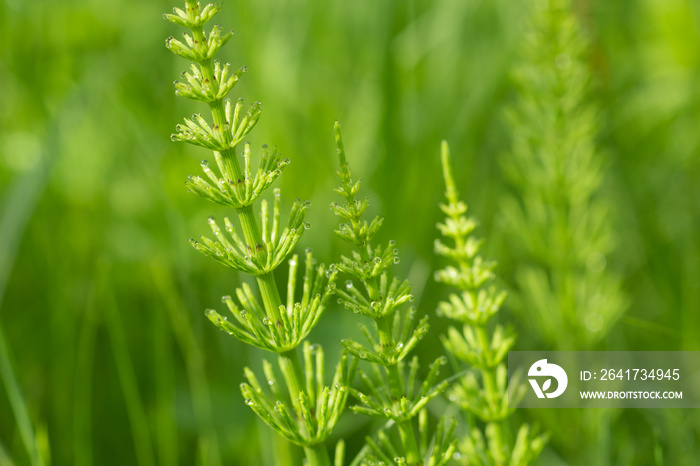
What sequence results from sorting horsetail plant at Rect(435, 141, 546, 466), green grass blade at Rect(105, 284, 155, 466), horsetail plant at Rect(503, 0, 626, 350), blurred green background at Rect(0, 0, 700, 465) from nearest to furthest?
1. horsetail plant at Rect(435, 141, 546, 466)
2. green grass blade at Rect(105, 284, 155, 466)
3. blurred green background at Rect(0, 0, 700, 465)
4. horsetail plant at Rect(503, 0, 626, 350)

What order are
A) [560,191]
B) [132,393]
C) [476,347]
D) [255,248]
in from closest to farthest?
[255,248] → [476,347] → [132,393] → [560,191]

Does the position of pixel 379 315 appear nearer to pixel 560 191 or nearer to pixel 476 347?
pixel 476 347

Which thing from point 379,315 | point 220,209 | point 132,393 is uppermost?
point 220,209

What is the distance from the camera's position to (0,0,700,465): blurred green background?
1.99 meters

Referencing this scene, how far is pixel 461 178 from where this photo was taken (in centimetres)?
264

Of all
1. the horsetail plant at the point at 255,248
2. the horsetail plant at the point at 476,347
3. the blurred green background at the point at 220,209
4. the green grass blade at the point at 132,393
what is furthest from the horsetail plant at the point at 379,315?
the green grass blade at the point at 132,393

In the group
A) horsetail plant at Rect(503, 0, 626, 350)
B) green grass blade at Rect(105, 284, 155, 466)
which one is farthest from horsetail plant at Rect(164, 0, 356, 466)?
horsetail plant at Rect(503, 0, 626, 350)

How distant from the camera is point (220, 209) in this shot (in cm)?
266

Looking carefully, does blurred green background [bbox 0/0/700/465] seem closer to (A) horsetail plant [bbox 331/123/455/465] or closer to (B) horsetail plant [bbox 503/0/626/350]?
(B) horsetail plant [bbox 503/0/626/350]

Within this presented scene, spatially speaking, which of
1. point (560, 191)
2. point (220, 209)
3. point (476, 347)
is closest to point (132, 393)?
point (476, 347)

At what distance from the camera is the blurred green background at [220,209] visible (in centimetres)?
199

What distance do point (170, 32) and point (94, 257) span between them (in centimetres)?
128

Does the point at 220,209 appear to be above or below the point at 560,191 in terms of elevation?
below

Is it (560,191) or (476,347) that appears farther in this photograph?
(560,191)
